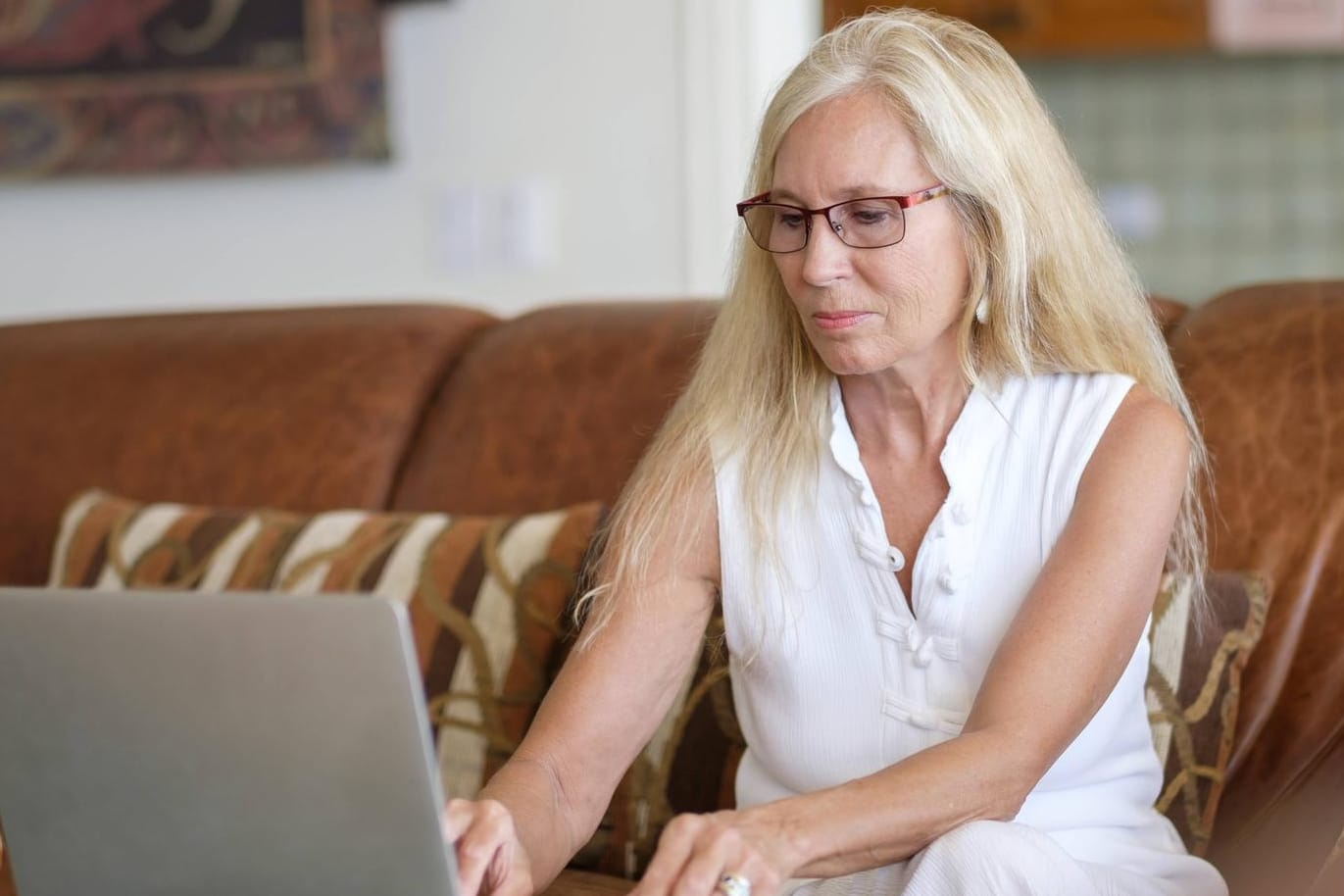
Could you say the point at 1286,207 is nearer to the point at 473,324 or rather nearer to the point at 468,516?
the point at 473,324

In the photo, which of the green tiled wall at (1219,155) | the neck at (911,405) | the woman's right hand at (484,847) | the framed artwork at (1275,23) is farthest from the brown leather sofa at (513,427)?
the green tiled wall at (1219,155)

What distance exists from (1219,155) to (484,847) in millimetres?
3284

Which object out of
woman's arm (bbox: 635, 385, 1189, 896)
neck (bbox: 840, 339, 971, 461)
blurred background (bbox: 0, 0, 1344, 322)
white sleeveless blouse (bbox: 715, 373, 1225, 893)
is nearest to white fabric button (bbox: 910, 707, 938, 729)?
white sleeveless blouse (bbox: 715, 373, 1225, 893)


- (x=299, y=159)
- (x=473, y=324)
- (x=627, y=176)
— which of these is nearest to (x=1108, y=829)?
(x=473, y=324)

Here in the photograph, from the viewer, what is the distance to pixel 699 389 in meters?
1.61

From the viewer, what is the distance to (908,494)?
1.52m

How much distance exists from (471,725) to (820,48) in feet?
2.65

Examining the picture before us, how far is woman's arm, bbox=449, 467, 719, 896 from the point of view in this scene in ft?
4.47

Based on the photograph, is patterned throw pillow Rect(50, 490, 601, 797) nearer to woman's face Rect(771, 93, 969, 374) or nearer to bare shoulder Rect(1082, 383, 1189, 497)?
woman's face Rect(771, 93, 969, 374)

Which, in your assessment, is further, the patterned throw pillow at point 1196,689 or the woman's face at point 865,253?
the patterned throw pillow at point 1196,689

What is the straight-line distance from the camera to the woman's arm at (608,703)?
1.36 metres

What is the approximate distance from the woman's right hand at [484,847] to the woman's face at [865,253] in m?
0.50

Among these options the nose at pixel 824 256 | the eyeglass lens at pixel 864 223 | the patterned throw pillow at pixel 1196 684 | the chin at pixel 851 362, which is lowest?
the patterned throw pillow at pixel 1196 684

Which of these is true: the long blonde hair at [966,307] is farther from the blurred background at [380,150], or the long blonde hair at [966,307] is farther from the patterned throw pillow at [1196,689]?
the blurred background at [380,150]
